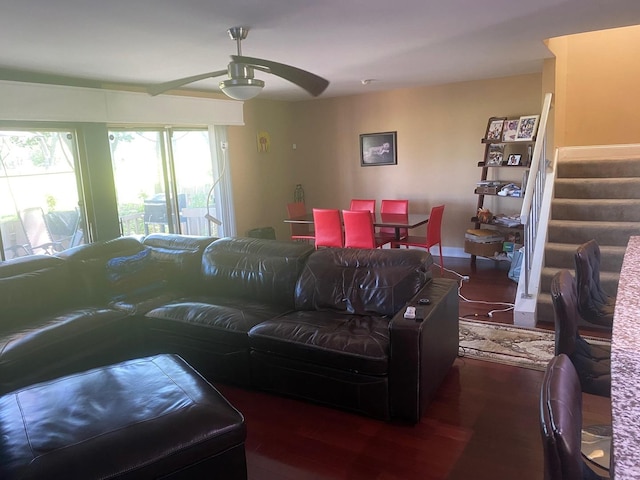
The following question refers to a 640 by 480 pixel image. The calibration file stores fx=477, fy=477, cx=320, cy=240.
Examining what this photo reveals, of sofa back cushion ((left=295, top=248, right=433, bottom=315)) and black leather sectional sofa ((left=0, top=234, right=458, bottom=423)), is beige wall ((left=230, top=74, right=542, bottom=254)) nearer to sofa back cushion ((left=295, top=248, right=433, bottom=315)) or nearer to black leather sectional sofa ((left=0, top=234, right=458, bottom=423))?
black leather sectional sofa ((left=0, top=234, right=458, bottom=423))

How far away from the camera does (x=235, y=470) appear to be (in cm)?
208

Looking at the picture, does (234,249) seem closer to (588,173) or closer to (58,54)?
(58,54)

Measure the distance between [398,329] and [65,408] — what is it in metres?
1.68

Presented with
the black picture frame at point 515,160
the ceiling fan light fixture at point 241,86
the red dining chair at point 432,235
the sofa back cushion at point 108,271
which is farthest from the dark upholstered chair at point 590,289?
the black picture frame at point 515,160

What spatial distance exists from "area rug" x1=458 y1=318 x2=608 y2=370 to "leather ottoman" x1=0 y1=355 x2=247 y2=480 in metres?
2.15

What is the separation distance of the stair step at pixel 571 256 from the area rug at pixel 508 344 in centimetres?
77

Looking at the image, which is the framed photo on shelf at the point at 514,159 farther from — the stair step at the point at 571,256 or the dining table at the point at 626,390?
the dining table at the point at 626,390

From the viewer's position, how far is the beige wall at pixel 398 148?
6250mm

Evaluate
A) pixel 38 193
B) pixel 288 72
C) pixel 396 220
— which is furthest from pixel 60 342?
pixel 396 220

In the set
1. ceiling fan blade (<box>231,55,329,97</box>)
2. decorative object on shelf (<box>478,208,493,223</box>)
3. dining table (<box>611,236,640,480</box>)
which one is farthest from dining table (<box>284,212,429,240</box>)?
dining table (<box>611,236,640,480</box>)

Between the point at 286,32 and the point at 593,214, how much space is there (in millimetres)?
3276

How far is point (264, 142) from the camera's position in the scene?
7.13m

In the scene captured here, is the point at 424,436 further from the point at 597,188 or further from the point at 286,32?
the point at 597,188

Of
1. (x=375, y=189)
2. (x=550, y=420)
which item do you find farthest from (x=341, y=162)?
(x=550, y=420)
